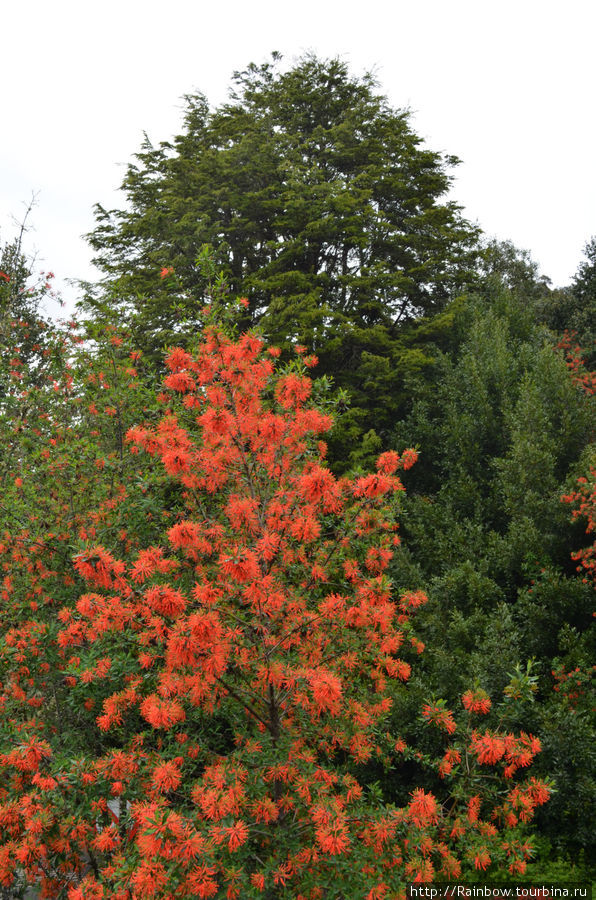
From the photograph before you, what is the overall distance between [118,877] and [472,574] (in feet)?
22.1

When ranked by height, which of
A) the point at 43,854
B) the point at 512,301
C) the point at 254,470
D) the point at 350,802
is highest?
the point at 512,301

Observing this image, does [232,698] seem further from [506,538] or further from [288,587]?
[506,538]

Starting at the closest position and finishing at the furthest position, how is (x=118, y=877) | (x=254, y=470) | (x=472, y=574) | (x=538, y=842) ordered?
(x=118, y=877), (x=254, y=470), (x=538, y=842), (x=472, y=574)

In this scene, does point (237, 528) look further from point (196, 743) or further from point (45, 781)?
point (45, 781)

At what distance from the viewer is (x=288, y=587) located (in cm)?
490

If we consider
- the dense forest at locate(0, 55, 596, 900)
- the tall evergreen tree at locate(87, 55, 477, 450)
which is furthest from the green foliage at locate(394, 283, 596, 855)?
the tall evergreen tree at locate(87, 55, 477, 450)

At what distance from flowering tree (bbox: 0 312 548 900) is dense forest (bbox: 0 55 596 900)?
0.03 m

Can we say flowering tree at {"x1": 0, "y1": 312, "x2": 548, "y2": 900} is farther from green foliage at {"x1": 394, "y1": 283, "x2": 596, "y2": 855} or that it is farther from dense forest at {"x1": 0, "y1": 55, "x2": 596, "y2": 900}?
green foliage at {"x1": 394, "y1": 283, "x2": 596, "y2": 855}

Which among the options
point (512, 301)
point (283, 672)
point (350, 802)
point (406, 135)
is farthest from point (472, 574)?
point (406, 135)

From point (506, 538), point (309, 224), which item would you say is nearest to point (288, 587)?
point (506, 538)

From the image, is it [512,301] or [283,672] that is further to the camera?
[512,301]

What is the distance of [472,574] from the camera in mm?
9055

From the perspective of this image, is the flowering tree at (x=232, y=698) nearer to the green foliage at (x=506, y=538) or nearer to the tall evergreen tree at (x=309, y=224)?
the green foliage at (x=506, y=538)

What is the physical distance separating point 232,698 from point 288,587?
1.00 m
